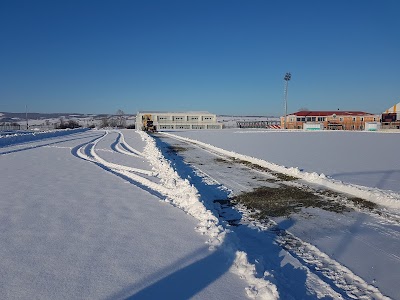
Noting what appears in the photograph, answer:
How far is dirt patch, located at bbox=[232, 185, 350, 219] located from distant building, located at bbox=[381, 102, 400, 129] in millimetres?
54039

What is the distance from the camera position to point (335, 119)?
68625 millimetres

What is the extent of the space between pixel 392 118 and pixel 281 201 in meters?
Answer: 58.5

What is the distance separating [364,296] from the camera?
3371mm

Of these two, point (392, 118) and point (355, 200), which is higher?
point (392, 118)

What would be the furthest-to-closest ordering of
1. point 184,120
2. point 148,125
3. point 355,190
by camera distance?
point 184,120 → point 148,125 → point 355,190

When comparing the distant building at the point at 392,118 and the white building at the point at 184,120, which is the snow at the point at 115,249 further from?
the white building at the point at 184,120

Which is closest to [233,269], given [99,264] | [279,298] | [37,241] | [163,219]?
[279,298]

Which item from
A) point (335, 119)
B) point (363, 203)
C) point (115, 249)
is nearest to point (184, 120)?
point (335, 119)

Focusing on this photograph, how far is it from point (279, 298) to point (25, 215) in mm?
4796

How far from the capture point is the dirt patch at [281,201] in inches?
253

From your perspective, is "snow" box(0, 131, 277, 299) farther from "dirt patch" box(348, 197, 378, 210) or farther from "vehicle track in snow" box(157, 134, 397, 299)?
"dirt patch" box(348, 197, 378, 210)

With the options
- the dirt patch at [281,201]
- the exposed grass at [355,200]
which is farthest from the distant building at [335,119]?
the dirt patch at [281,201]

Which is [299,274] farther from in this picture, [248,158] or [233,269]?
[248,158]

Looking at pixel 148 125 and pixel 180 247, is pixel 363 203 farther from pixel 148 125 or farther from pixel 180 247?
pixel 148 125
